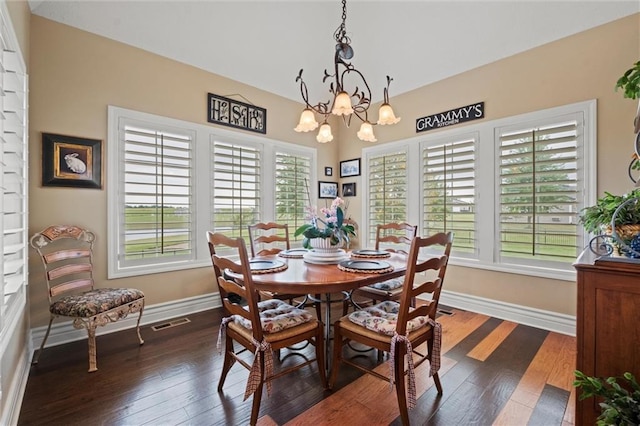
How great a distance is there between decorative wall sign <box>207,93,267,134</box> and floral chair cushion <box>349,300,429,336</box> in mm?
2837

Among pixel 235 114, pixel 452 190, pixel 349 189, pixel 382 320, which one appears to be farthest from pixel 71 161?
pixel 452 190

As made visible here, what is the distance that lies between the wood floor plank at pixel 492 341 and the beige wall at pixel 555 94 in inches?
12.3

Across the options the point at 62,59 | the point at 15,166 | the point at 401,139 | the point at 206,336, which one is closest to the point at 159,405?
the point at 206,336

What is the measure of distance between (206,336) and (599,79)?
14.1 feet

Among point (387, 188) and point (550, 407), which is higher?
point (387, 188)

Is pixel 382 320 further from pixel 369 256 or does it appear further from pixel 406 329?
pixel 369 256

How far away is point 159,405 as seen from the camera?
1.77m

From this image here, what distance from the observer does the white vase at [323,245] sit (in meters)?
2.27

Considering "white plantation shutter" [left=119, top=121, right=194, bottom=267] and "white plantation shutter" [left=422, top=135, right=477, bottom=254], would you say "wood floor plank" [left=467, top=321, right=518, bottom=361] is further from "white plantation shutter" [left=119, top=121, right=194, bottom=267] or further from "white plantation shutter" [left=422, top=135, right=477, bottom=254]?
"white plantation shutter" [left=119, top=121, right=194, bottom=267]

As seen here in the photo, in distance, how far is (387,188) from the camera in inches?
166

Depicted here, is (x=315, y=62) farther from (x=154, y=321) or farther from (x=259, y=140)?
A: (x=154, y=321)

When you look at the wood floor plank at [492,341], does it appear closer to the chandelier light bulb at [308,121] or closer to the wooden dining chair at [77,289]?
the chandelier light bulb at [308,121]

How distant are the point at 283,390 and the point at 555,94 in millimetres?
3577

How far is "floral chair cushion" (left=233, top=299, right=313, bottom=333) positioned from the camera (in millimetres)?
1718
